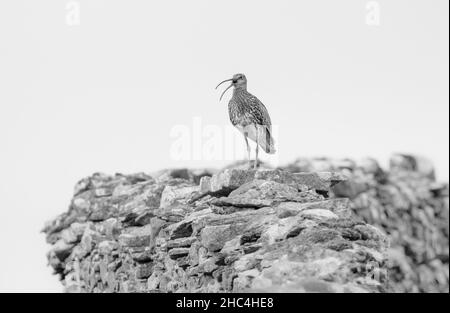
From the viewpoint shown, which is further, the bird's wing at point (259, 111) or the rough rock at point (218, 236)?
the bird's wing at point (259, 111)

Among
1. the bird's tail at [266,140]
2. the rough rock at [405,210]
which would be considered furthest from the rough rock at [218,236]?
the rough rock at [405,210]

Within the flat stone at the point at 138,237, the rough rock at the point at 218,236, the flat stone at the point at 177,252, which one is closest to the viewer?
the rough rock at the point at 218,236

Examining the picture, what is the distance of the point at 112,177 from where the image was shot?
101 ft

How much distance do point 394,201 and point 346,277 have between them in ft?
128

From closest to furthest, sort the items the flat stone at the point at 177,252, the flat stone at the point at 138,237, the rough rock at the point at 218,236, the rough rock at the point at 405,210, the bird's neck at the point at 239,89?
the rough rock at the point at 218,236, the flat stone at the point at 177,252, the bird's neck at the point at 239,89, the flat stone at the point at 138,237, the rough rock at the point at 405,210

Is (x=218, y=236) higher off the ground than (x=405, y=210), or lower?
higher

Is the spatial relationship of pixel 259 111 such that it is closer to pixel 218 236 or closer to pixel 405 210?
pixel 218 236

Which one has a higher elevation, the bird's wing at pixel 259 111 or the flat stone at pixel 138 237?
the bird's wing at pixel 259 111

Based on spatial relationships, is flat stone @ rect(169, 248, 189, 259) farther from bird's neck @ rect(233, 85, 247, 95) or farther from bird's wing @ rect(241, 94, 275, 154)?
bird's neck @ rect(233, 85, 247, 95)

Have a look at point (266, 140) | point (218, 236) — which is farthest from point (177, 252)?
point (266, 140)

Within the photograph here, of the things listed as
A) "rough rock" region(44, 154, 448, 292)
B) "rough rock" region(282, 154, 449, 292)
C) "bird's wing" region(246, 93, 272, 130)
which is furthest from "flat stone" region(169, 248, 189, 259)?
"rough rock" region(282, 154, 449, 292)

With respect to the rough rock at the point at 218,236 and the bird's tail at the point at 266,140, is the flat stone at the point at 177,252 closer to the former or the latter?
the rough rock at the point at 218,236
